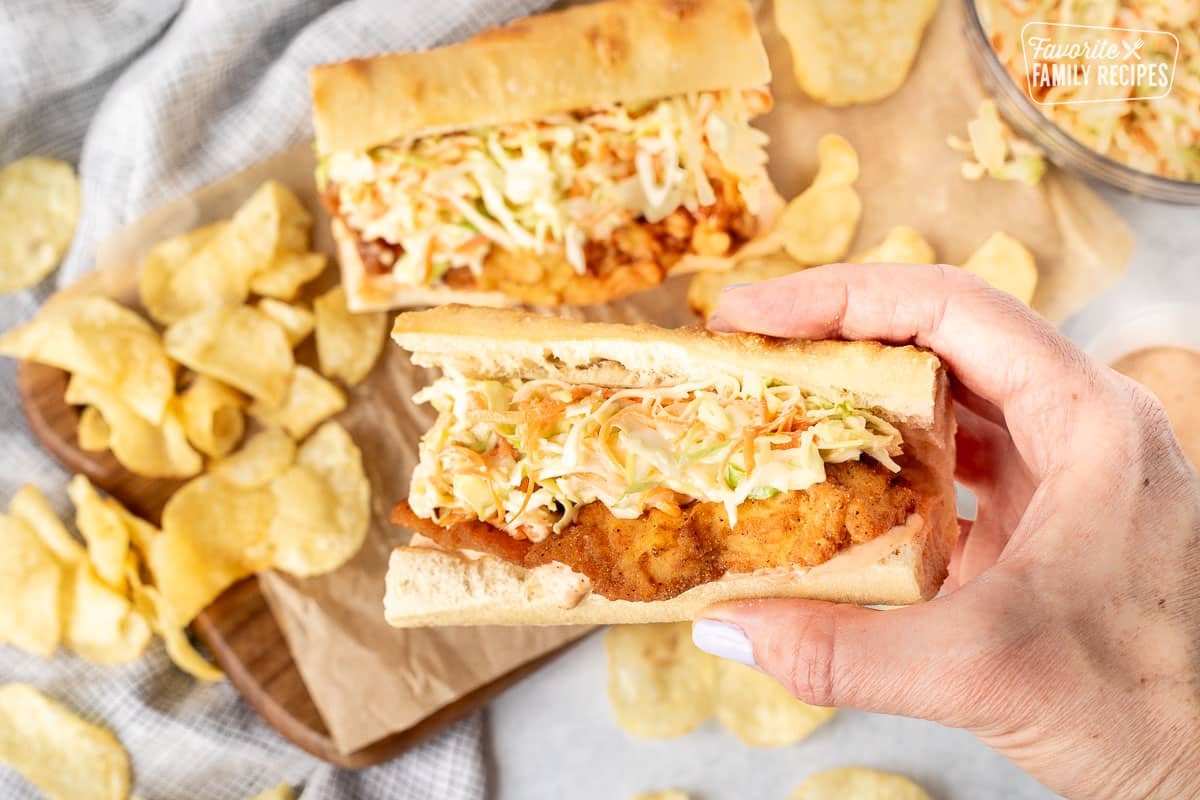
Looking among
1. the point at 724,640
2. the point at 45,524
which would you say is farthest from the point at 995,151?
the point at 45,524

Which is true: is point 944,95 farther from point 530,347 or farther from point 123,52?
point 123,52

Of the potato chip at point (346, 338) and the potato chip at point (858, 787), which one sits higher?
the potato chip at point (346, 338)

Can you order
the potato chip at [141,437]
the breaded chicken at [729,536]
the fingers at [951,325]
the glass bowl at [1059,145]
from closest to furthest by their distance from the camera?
1. the breaded chicken at [729,536]
2. the fingers at [951,325]
3. the glass bowl at [1059,145]
4. the potato chip at [141,437]

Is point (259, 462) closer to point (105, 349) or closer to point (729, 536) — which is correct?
point (105, 349)

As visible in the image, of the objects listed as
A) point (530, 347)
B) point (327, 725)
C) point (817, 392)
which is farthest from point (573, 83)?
point (327, 725)

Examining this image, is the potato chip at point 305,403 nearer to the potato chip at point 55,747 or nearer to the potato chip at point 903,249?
the potato chip at point 55,747

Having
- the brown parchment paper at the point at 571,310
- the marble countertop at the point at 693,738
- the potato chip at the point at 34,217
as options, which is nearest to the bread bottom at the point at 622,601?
the brown parchment paper at the point at 571,310

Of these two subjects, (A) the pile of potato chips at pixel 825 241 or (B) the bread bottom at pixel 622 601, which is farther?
(A) the pile of potato chips at pixel 825 241
